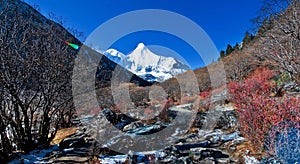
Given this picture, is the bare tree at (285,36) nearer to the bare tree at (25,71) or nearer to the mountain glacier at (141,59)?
the mountain glacier at (141,59)

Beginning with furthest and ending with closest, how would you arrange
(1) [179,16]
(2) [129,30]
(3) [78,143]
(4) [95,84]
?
(4) [95,84] < (1) [179,16] < (2) [129,30] < (3) [78,143]

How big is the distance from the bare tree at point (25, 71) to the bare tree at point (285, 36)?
479 inches

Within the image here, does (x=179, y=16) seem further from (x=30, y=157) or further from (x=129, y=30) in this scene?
(x=30, y=157)

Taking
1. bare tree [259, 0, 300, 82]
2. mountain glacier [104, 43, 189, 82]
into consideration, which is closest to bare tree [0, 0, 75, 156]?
mountain glacier [104, 43, 189, 82]

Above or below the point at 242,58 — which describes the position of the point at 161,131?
below

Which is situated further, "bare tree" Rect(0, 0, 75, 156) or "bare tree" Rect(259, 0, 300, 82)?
"bare tree" Rect(259, 0, 300, 82)

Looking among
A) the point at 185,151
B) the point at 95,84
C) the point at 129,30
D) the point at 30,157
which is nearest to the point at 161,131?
the point at 185,151

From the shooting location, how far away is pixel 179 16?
8977 millimetres

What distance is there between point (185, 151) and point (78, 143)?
368 cm

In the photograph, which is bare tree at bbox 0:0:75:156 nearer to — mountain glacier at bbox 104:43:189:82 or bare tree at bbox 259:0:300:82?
mountain glacier at bbox 104:43:189:82

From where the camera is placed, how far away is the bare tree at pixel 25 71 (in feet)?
19.1

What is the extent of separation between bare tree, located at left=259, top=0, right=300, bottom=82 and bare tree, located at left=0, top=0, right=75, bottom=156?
1216 cm

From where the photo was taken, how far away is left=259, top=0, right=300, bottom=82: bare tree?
12.6 m

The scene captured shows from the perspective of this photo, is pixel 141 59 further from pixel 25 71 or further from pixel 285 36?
pixel 25 71
